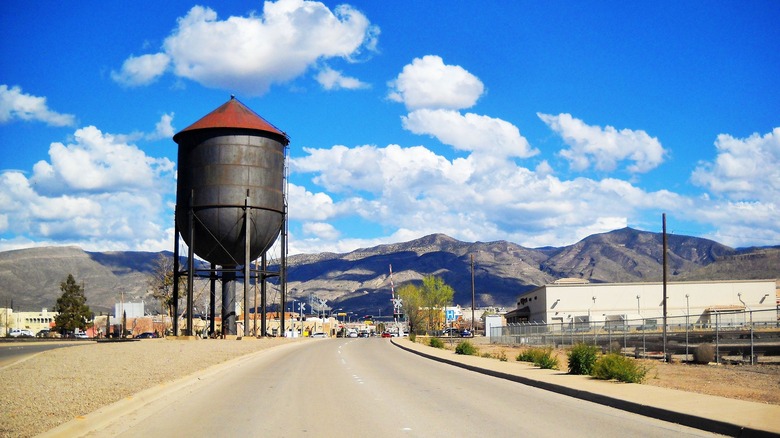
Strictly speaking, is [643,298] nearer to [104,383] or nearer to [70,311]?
[70,311]

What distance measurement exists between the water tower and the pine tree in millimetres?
66113

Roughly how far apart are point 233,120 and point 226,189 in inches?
213

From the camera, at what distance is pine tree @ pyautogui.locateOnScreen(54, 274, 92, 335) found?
113438mm

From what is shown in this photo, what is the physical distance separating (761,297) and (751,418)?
107990 millimetres

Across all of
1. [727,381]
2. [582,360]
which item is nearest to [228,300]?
[582,360]

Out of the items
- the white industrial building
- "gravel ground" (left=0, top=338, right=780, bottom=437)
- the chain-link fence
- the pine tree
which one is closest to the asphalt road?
"gravel ground" (left=0, top=338, right=780, bottom=437)

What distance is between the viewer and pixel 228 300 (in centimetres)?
6044

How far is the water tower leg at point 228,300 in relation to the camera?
5874cm

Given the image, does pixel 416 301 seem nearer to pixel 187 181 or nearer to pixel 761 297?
pixel 761 297

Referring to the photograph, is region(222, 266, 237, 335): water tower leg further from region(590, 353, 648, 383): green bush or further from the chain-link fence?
region(590, 353, 648, 383): green bush

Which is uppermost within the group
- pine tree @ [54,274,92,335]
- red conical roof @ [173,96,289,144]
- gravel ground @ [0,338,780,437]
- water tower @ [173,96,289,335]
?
red conical roof @ [173,96,289,144]

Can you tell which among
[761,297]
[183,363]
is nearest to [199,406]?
[183,363]

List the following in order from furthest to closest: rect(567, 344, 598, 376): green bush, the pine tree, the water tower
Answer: the pine tree, the water tower, rect(567, 344, 598, 376): green bush

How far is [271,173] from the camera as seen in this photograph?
56812 mm
